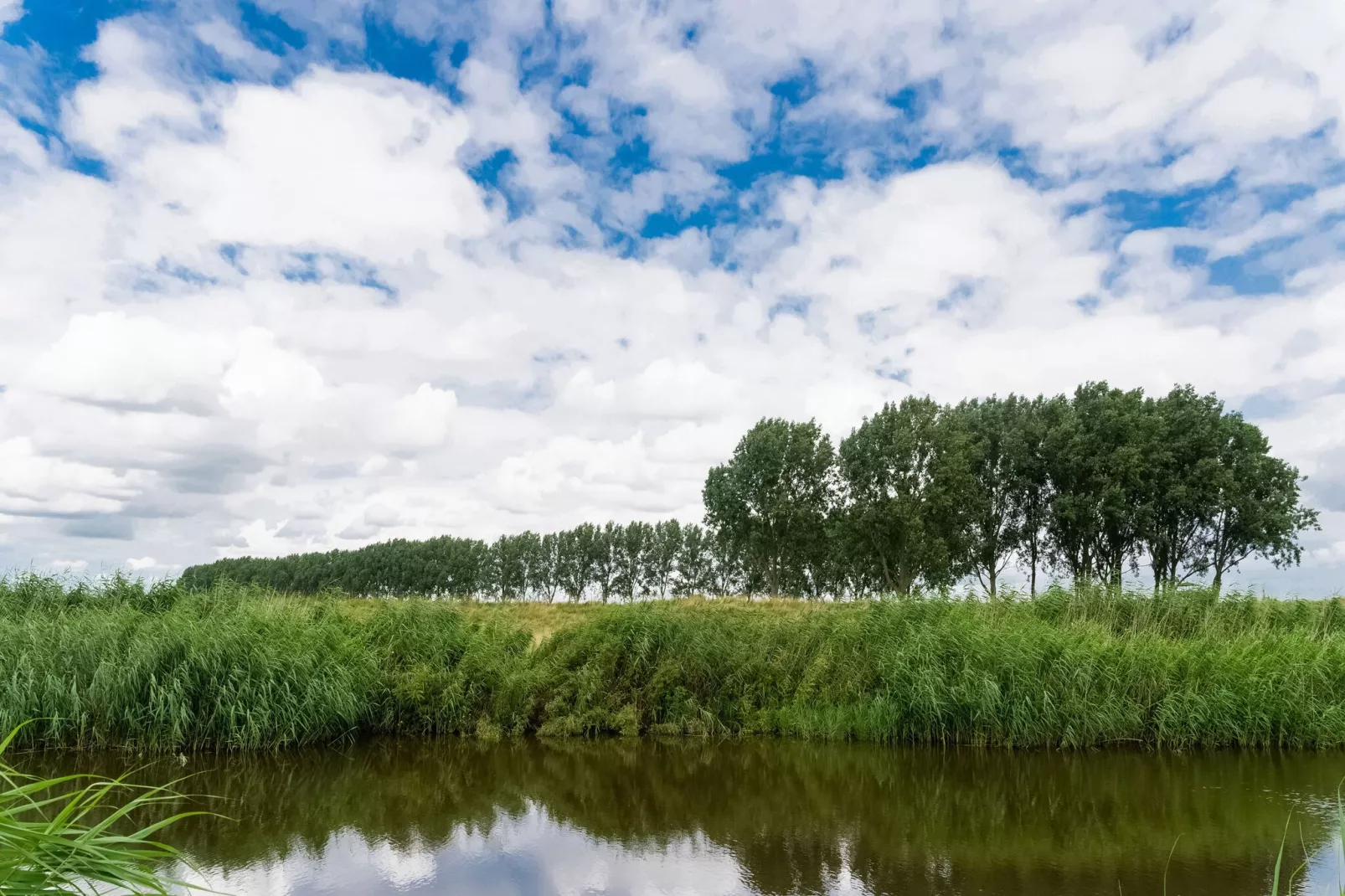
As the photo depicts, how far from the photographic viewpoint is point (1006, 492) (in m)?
43.5

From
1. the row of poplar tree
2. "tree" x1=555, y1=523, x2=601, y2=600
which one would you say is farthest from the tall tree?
the row of poplar tree

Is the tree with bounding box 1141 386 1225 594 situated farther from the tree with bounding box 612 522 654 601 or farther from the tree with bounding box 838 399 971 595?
the tree with bounding box 612 522 654 601

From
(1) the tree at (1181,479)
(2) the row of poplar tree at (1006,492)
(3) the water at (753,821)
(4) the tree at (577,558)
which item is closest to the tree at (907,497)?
(2) the row of poplar tree at (1006,492)

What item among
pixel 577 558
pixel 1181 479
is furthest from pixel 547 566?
pixel 1181 479

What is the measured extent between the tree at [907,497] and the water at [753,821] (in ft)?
90.8

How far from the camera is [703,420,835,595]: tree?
49062 mm

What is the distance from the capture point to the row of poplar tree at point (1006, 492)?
3853 centimetres

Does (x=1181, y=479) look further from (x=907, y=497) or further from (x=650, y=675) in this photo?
(x=650, y=675)

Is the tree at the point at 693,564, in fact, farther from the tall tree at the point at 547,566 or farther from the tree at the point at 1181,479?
the tree at the point at 1181,479

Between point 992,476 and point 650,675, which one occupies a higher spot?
point 992,476

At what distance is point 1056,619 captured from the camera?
61.1 feet

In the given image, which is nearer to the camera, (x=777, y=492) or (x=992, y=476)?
(x=992, y=476)

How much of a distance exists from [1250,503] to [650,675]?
36.0m

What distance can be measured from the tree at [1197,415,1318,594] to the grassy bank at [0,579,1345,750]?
23.4 metres
